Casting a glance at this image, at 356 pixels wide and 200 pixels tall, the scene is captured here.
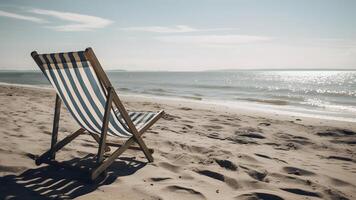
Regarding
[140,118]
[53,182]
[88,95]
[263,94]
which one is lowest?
[263,94]

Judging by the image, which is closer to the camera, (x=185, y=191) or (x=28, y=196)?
(x=28, y=196)

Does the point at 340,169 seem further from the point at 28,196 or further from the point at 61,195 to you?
the point at 28,196

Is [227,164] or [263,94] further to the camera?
[263,94]

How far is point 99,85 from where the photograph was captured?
2764 millimetres

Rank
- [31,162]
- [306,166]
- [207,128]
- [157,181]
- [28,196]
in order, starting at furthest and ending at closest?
1. [207,128]
2. [306,166]
3. [31,162]
4. [157,181]
5. [28,196]

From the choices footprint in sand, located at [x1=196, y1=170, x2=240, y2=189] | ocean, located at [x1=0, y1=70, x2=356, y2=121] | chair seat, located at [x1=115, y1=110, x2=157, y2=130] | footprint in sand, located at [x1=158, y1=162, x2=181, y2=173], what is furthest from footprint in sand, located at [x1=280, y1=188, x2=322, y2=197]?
ocean, located at [x1=0, y1=70, x2=356, y2=121]

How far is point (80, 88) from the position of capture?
2.85 meters

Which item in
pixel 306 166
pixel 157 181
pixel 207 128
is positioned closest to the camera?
pixel 157 181

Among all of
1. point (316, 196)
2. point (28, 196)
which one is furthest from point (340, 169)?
point (28, 196)

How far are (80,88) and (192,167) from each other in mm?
1552

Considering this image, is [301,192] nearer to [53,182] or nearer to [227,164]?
[227,164]

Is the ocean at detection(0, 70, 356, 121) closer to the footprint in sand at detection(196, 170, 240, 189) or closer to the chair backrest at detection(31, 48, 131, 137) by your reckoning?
the footprint in sand at detection(196, 170, 240, 189)

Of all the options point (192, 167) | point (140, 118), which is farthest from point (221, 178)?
point (140, 118)

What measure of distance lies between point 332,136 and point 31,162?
5.41m
